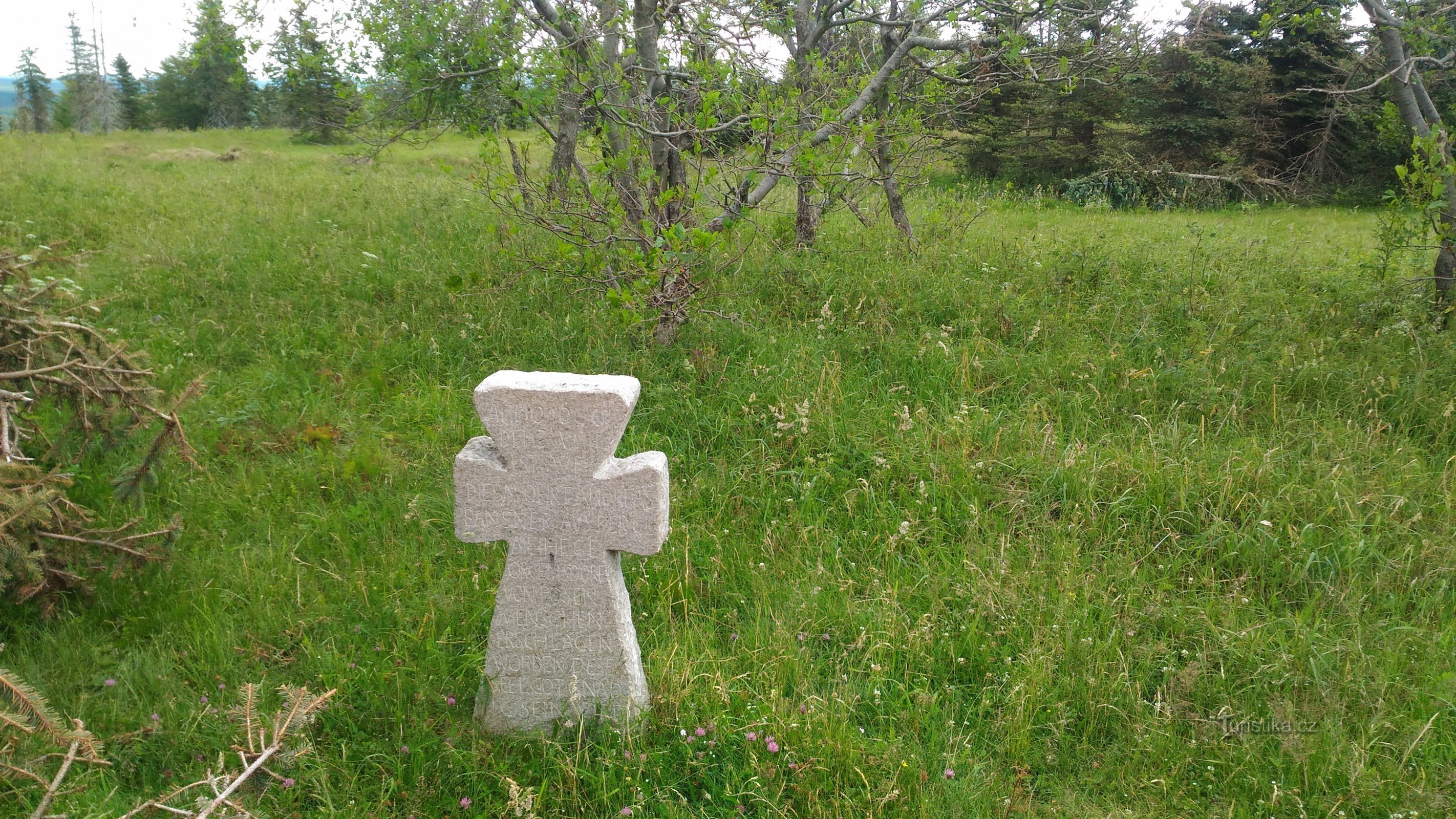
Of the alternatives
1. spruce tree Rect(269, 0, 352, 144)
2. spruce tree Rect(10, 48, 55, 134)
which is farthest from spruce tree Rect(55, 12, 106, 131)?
spruce tree Rect(269, 0, 352, 144)

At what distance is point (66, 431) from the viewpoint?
390 cm

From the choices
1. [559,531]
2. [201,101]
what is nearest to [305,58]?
[559,531]

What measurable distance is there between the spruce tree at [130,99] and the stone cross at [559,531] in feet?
156

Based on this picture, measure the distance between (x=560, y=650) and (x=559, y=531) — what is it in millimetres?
428

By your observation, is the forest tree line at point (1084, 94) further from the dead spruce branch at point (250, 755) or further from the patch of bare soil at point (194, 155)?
the dead spruce branch at point (250, 755)

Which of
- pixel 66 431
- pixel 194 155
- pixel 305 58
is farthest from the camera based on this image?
pixel 194 155

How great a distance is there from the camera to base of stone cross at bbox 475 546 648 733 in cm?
287

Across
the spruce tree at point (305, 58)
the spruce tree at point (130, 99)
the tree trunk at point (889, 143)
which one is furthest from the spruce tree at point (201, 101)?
the tree trunk at point (889, 143)

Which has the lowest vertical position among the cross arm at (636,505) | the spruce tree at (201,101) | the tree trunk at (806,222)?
the cross arm at (636,505)

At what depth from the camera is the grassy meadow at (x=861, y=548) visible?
275 cm

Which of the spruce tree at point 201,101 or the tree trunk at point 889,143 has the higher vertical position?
the spruce tree at point 201,101

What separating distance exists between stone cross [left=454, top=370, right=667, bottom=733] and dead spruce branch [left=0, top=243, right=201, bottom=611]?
1623 millimetres

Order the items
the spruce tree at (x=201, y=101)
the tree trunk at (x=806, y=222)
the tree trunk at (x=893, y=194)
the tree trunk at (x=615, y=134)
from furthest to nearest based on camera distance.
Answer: the spruce tree at (x=201, y=101) < the tree trunk at (x=806, y=222) < the tree trunk at (x=893, y=194) < the tree trunk at (x=615, y=134)

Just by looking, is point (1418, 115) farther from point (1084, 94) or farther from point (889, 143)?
point (1084, 94)
